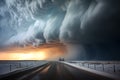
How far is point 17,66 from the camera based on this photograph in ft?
204

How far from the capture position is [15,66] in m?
61.0

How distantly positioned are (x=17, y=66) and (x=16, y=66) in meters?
1.04

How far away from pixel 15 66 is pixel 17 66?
1.27 meters

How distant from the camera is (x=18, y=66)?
62.8m

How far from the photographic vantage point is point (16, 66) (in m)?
61.2

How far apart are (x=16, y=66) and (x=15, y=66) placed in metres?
0.31

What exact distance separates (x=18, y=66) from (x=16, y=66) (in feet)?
5.34

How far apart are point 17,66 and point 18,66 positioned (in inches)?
23.4
